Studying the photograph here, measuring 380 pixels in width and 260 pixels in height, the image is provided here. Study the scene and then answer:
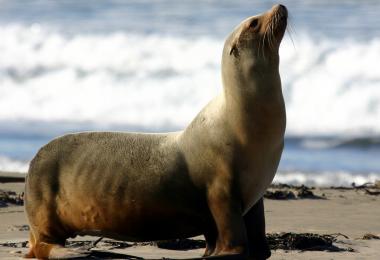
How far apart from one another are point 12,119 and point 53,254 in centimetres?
1343

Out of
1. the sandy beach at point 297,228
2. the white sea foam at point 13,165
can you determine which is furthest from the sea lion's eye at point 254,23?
the white sea foam at point 13,165

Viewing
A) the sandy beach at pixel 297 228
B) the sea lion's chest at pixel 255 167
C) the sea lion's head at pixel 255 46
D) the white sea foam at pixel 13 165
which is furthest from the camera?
the white sea foam at pixel 13 165

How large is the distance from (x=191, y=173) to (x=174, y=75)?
1652 cm

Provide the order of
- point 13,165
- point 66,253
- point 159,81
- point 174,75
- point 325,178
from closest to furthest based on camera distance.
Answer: point 66,253
point 325,178
point 13,165
point 159,81
point 174,75

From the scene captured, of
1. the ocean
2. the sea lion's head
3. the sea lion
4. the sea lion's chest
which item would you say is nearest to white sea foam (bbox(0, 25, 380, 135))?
the ocean

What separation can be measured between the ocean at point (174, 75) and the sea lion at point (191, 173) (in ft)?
19.5

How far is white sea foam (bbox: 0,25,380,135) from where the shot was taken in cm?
1927

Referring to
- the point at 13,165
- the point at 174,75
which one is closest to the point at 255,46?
the point at 13,165

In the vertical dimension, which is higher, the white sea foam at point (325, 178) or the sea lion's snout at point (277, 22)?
the sea lion's snout at point (277, 22)

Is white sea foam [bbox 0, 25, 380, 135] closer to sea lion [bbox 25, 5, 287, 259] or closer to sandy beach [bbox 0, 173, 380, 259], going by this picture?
sandy beach [bbox 0, 173, 380, 259]

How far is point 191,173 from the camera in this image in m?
6.49

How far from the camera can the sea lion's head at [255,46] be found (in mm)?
6449

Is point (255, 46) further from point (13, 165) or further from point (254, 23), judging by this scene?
point (13, 165)

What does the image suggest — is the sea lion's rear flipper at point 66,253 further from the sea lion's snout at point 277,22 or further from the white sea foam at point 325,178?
the white sea foam at point 325,178
